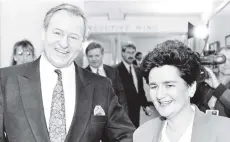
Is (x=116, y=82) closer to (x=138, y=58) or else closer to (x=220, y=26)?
(x=138, y=58)

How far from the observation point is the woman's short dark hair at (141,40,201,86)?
4.61 ft

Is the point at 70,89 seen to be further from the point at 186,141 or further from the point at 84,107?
the point at 186,141

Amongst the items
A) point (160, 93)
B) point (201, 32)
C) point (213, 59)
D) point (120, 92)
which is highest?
point (201, 32)

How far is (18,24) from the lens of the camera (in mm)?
3508

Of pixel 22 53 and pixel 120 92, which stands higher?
pixel 22 53

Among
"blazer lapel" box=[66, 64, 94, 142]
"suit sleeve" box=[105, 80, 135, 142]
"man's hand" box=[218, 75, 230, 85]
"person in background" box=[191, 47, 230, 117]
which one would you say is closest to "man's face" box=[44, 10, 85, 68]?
"blazer lapel" box=[66, 64, 94, 142]

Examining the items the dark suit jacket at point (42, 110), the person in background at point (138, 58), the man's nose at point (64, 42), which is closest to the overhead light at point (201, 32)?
the person in background at point (138, 58)

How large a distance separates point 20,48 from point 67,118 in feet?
5.36

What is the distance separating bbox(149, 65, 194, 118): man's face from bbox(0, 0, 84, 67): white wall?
2237 millimetres

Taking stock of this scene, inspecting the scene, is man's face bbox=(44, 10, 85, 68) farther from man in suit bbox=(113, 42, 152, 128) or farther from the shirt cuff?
man in suit bbox=(113, 42, 152, 128)

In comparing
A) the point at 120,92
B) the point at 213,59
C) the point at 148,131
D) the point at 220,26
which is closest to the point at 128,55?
the point at 120,92

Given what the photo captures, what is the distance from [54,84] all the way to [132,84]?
80.5 inches

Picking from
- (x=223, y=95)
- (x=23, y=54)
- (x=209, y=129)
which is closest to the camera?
(x=209, y=129)

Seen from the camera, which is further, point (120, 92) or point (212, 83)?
point (120, 92)
